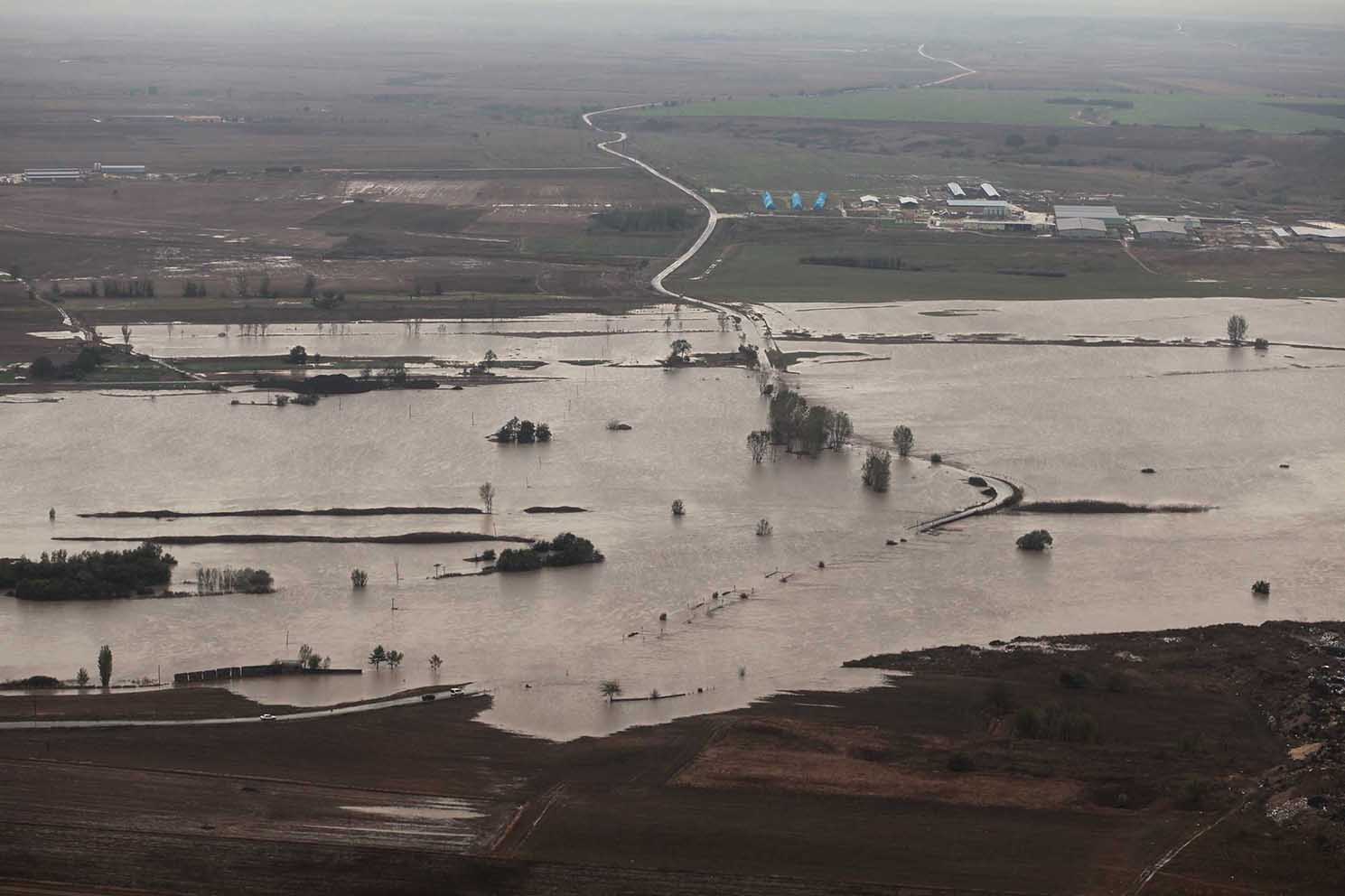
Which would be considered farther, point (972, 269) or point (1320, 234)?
point (1320, 234)

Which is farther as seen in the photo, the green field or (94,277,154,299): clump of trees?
the green field

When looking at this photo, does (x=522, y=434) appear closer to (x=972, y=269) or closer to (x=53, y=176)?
(x=972, y=269)

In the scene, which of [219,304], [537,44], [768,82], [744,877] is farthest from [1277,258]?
[537,44]

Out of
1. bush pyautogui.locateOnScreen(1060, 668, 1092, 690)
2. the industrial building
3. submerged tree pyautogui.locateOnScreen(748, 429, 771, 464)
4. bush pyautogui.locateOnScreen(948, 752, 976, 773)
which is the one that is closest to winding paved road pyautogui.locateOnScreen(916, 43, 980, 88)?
the industrial building

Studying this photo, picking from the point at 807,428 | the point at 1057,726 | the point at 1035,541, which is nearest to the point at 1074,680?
the point at 1057,726

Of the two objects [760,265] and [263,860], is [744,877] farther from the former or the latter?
[760,265]

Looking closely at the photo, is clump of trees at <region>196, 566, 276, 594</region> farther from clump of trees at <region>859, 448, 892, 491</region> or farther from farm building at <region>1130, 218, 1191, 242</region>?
farm building at <region>1130, 218, 1191, 242</region>
